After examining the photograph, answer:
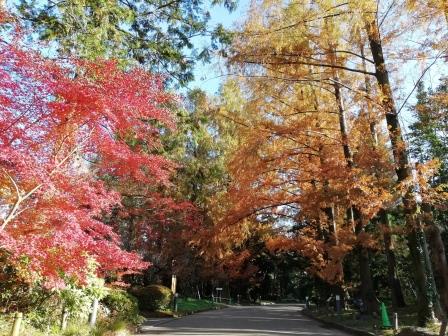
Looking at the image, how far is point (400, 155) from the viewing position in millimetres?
11266

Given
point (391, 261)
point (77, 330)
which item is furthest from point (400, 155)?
point (391, 261)

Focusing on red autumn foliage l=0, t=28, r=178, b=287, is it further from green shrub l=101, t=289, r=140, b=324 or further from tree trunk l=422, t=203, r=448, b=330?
tree trunk l=422, t=203, r=448, b=330

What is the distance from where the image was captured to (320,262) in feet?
71.0

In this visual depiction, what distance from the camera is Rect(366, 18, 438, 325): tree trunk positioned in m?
10.9

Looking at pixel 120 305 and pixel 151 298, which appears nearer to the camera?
pixel 120 305

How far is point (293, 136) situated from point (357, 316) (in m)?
7.76

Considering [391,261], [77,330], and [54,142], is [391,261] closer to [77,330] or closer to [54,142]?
[77,330]

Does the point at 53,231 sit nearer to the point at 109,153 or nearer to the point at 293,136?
the point at 109,153

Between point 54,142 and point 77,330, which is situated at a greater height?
point 54,142

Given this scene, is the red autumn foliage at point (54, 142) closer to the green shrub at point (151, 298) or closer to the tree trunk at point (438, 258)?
the tree trunk at point (438, 258)

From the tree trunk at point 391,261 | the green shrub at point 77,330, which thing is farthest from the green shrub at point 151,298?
the green shrub at point 77,330

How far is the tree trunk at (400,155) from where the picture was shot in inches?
429

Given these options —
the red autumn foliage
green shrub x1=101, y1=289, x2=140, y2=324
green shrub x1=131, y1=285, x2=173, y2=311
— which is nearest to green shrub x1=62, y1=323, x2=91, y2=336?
the red autumn foliage

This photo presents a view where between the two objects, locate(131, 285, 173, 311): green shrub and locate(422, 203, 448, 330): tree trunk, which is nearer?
locate(422, 203, 448, 330): tree trunk
